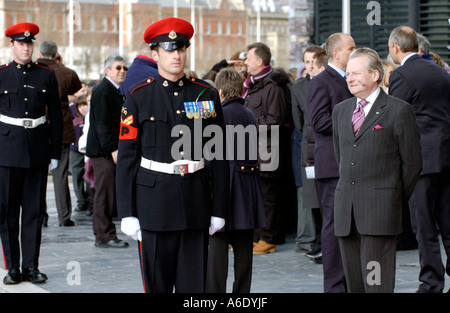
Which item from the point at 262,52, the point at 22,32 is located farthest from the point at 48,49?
the point at 22,32

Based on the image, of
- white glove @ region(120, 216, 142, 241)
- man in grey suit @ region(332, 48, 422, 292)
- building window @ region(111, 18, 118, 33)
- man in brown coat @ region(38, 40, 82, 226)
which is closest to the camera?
white glove @ region(120, 216, 142, 241)

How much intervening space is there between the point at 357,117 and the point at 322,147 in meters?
1.62

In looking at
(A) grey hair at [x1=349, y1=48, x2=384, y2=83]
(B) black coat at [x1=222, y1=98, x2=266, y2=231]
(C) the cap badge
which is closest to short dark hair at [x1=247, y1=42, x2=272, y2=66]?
(B) black coat at [x1=222, y1=98, x2=266, y2=231]

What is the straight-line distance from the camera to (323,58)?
9.50m

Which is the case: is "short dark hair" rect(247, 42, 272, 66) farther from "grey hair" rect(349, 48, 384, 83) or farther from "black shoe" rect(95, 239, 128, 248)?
"grey hair" rect(349, 48, 384, 83)

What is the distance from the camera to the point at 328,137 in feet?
26.2

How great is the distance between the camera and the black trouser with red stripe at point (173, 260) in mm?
5781

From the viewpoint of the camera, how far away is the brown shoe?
1020 cm

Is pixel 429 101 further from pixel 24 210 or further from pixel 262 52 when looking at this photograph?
pixel 24 210

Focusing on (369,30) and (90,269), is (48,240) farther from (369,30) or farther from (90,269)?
(369,30)

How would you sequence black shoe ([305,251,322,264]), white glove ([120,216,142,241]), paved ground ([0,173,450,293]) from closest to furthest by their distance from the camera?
white glove ([120,216,142,241]) → paved ground ([0,173,450,293]) → black shoe ([305,251,322,264])

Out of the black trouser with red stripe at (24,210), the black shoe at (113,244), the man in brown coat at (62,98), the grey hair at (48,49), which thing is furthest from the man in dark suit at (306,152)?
the grey hair at (48,49)
